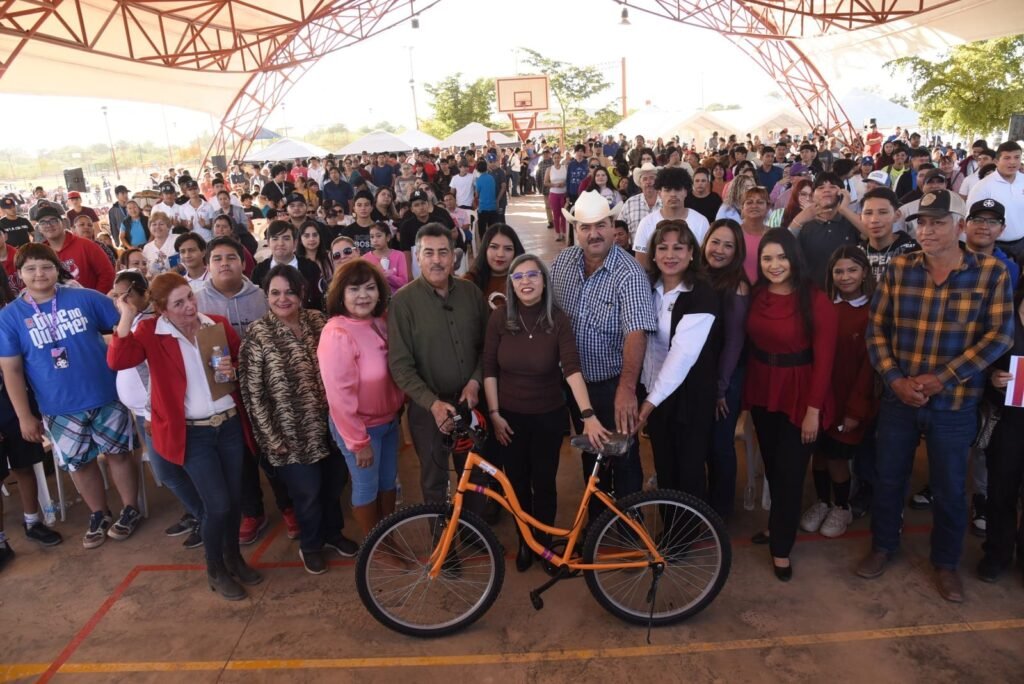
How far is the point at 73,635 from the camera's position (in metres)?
3.03

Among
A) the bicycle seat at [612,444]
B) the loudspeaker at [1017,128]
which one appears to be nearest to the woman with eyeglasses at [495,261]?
the bicycle seat at [612,444]

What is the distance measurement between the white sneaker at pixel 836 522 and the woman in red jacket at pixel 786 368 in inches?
17.4

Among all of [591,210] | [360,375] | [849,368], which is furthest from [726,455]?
[360,375]

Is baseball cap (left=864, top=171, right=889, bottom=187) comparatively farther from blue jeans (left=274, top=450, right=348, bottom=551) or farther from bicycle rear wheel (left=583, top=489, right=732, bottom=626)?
blue jeans (left=274, top=450, right=348, bottom=551)

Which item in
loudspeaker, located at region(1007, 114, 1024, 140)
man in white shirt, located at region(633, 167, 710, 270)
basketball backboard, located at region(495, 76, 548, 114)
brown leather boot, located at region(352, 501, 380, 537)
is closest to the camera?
brown leather boot, located at region(352, 501, 380, 537)

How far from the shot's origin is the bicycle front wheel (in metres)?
2.72

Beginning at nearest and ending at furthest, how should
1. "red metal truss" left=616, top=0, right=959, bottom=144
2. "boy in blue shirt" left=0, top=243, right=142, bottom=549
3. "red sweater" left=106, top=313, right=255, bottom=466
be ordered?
"red sweater" left=106, top=313, right=255, bottom=466 < "boy in blue shirt" left=0, top=243, right=142, bottom=549 < "red metal truss" left=616, top=0, right=959, bottom=144

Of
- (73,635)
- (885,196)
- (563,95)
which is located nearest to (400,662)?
(73,635)

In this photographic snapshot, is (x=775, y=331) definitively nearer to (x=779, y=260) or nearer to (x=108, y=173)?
(x=779, y=260)

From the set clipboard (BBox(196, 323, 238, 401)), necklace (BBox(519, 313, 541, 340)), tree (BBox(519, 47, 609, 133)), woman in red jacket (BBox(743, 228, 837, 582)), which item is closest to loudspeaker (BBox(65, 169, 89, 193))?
clipboard (BBox(196, 323, 238, 401))

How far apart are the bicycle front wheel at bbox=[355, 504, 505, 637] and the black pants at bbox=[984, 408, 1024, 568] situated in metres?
2.23

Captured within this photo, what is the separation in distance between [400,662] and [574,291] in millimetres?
1795

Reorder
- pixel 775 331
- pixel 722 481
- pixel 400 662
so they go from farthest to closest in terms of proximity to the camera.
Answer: pixel 722 481
pixel 775 331
pixel 400 662

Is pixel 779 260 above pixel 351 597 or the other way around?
above
